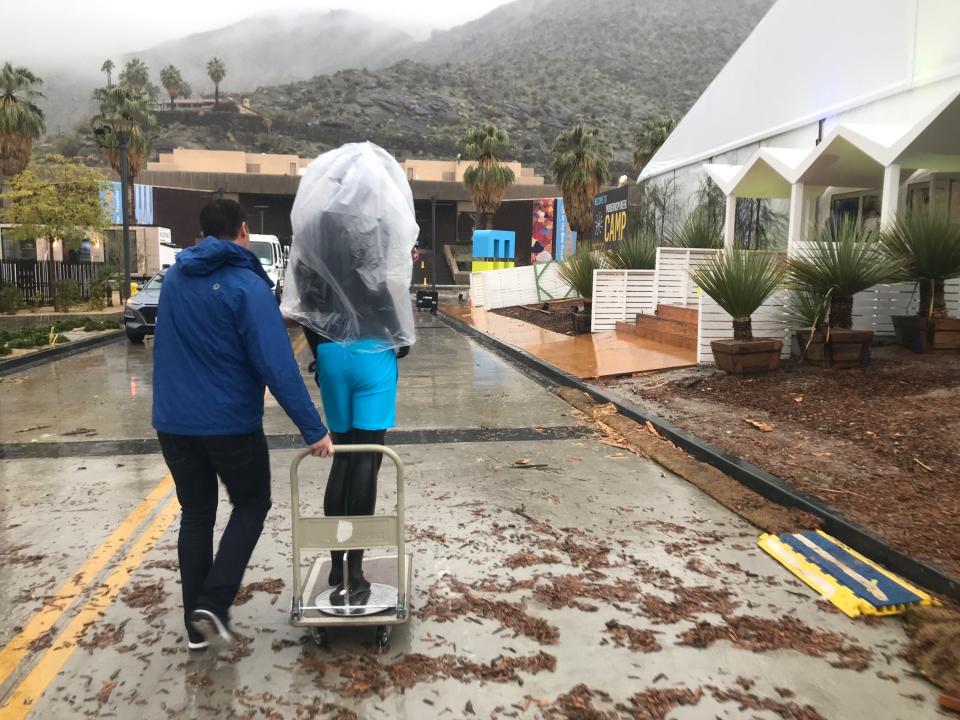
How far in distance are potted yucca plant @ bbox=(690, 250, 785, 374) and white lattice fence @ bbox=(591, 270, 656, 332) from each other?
6691 millimetres

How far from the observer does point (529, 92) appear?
424 ft

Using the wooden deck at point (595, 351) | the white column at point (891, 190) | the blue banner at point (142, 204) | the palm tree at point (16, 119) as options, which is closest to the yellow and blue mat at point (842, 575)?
the wooden deck at point (595, 351)

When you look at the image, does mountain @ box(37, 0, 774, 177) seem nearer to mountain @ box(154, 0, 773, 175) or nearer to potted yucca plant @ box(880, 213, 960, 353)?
mountain @ box(154, 0, 773, 175)

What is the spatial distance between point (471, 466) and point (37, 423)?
16.5 feet

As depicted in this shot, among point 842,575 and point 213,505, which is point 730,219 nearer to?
point 842,575

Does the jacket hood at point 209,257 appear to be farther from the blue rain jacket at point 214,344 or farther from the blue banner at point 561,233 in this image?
the blue banner at point 561,233

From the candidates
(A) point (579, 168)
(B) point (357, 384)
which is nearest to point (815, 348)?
(B) point (357, 384)

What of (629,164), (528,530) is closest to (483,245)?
(528,530)

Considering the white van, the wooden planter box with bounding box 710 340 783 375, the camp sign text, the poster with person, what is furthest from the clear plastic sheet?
the poster with person

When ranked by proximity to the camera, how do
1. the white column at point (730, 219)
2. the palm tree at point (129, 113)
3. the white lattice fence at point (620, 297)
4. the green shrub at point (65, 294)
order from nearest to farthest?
1. the white lattice fence at point (620, 297)
2. the white column at point (730, 219)
3. the green shrub at point (65, 294)
4. the palm tree at point (129, 113)

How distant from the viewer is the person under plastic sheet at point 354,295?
3.27m

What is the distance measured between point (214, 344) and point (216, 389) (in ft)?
0.59

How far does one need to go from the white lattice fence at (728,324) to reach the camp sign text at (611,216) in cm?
979

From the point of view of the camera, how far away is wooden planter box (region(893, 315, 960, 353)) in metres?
9.02
